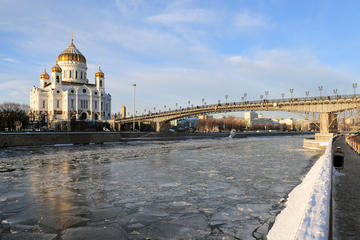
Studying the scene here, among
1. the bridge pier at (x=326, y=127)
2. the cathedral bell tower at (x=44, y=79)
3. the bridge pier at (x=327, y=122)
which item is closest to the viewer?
the bridge pier at (x=326, y=127)

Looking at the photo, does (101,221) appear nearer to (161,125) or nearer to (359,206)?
(359,206)

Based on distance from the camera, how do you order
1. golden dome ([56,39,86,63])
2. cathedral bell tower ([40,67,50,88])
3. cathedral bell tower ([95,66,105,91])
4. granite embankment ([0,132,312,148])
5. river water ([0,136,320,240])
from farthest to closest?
cathedral bell tower ([40,67,50,88]), cathedral bell tower ([95,66,105,91]), golden dome ([56,39,86,63]), granite embankment ([0,132,312,148]), river water ([0,136,320,240])

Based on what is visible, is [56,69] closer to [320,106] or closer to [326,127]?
[320,106]

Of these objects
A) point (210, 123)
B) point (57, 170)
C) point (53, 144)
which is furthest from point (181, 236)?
point (210, 123)

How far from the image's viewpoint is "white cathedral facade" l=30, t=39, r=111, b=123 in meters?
86.4

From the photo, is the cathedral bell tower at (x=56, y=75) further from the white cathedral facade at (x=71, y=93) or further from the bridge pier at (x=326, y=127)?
the bridge pier at (x=326, y=127)

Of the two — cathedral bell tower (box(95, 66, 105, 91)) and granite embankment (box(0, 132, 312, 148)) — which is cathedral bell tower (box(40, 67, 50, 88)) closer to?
cathedral bell tower (box(95, 66, 105, 91))

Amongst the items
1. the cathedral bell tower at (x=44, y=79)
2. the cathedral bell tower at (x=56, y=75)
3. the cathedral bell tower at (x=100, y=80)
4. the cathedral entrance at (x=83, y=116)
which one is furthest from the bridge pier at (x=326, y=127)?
the cathedral bell tower at (x=44, y=79)

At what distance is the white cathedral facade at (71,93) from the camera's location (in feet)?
284

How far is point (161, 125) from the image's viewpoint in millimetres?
73625

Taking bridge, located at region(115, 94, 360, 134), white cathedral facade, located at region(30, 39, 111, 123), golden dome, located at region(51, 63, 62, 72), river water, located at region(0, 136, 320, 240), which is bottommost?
river water, located at region(0, 136, 320, 240)

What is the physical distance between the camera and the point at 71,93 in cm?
8650

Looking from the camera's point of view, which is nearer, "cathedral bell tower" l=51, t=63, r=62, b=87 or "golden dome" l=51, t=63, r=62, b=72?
"cathedral bell tower" l=51, t=63, r=62, b=87

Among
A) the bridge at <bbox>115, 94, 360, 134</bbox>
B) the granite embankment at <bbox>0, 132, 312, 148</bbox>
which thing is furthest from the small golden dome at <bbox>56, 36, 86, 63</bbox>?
the bridge at <bbox>115, 94, 360, 134</bbox>
